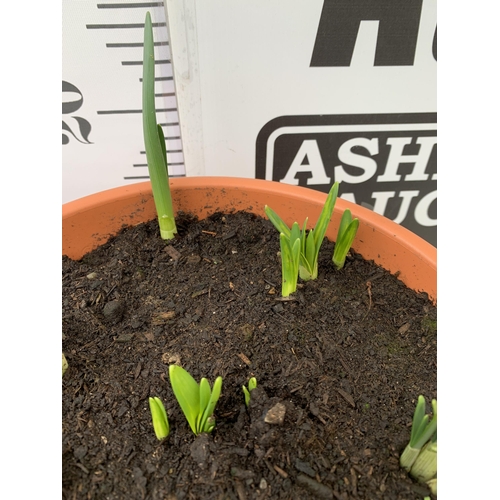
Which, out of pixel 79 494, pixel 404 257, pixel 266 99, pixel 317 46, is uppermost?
pixel 317 46

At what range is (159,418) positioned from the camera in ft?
1.89

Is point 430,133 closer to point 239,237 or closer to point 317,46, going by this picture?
point 317,46

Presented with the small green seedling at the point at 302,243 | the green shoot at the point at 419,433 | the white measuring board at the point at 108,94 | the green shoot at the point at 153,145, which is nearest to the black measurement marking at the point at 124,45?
the white measuring board at the point at 108,94

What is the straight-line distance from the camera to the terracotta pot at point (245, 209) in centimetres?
84

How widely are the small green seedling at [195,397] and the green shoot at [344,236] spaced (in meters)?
0.38

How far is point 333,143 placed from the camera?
4.11 feet

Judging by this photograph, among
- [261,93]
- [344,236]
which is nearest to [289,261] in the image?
[344,236]

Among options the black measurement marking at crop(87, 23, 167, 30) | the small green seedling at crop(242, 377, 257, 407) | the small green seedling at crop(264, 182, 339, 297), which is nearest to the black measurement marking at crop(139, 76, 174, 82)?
the black measurement marking at crop(87, 23, 167, 30)

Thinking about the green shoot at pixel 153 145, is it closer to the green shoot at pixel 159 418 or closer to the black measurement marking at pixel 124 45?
the black measurement marking at pixel 124 45

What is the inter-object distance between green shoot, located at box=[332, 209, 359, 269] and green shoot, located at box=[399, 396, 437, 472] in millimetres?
353

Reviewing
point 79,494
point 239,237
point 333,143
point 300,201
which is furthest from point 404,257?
point 79,494

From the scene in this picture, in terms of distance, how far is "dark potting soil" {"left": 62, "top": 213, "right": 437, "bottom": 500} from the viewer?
575 mm

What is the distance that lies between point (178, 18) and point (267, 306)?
67cm

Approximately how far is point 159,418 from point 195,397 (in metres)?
0.07
